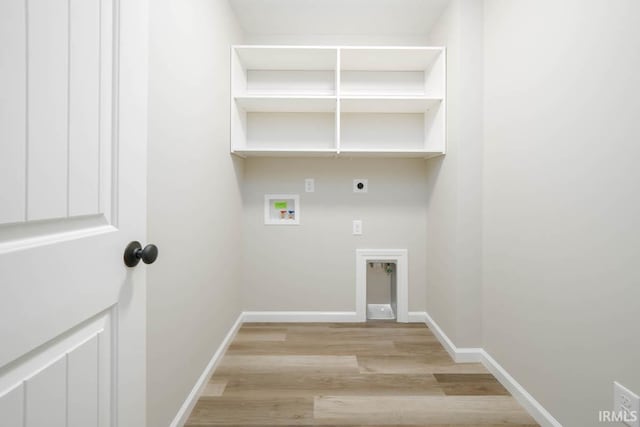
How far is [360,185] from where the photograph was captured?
285 cm

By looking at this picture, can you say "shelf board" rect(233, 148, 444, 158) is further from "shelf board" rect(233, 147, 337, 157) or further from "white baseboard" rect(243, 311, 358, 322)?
"white baseboard" rect(243, 311, 358, 322)

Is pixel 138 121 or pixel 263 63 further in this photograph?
pixel 263 63

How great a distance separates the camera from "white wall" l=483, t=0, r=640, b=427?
1.16 m

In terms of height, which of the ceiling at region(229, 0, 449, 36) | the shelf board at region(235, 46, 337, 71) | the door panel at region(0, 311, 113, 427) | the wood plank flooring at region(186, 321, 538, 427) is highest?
the ceiling at region(229, 0, 449, 36)

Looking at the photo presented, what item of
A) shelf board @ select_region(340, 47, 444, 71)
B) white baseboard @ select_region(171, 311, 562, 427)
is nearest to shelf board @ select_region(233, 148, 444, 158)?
shelf board @ select_region(340, 47, 444, 71)

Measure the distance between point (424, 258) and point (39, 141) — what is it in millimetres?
2729

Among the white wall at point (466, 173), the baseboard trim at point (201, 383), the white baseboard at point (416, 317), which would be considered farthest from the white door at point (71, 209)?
the white baseboard at point (416, 317)

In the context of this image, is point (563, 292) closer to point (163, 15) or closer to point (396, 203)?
point (396, 203)

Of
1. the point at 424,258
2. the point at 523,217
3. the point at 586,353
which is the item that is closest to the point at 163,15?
the point at 523,217

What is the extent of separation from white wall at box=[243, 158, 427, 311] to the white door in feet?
6.41

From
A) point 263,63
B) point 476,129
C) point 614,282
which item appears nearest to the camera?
point 614,282

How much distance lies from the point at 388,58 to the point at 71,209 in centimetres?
244

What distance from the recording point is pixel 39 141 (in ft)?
1.90

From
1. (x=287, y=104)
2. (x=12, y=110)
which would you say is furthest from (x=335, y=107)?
(x=12, y=110)
